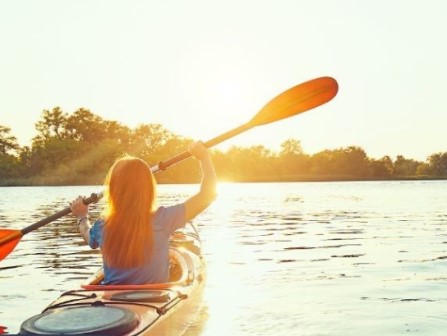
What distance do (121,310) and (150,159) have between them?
107 metres

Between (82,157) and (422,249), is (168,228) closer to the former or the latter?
(422,249)

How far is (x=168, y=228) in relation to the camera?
17.5 ft

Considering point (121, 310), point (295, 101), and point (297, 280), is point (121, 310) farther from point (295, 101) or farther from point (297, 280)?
point (297, 280)

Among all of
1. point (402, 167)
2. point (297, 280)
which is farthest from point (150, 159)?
point (297, 280)

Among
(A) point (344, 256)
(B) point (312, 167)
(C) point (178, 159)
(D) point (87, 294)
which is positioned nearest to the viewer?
(D) point (87, 294)

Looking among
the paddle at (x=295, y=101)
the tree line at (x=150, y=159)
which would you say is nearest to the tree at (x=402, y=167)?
the tree line at (x=150, y=159)

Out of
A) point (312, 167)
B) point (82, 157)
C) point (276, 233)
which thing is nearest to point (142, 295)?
point (276, 233)

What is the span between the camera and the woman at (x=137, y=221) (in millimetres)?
5102

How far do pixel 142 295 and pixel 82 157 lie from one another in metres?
103

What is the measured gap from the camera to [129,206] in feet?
16.7

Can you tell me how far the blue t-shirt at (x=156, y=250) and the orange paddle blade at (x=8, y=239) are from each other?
7.10 feet

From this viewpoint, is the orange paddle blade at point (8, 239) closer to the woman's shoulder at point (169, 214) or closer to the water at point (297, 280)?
the water at point (297, 280)

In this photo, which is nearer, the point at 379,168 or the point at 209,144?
the point at 209,144

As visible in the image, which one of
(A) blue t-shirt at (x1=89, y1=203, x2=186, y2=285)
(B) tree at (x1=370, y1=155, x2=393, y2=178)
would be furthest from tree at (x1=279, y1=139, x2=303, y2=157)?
(A) blue t-shirt at (x1=89, y1=203, x2=186, y2=285)
